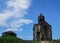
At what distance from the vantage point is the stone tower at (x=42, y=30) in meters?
63.4

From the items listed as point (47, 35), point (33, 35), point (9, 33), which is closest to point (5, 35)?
point (9, 33)

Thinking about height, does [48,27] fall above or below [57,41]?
above

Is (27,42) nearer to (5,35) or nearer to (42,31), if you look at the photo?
(42,31)

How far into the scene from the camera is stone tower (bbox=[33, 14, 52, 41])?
208 ft

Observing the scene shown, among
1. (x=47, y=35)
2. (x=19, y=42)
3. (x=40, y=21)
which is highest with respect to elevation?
(x=40, y=21)

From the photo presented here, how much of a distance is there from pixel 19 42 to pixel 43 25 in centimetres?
2162

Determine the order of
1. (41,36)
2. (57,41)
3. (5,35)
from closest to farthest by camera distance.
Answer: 1. (57,41)
2. (41,36)
3. (5,35)

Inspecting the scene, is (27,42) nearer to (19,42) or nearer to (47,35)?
(19,42)

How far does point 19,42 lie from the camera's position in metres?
44.4

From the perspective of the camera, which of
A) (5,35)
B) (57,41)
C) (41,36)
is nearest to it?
(57,41)

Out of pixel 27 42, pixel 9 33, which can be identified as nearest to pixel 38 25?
pixel 9 33

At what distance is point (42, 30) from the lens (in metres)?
63.8

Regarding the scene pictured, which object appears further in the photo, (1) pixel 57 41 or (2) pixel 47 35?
(2) pixel 47 35

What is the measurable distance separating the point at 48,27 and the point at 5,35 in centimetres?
1717
